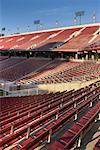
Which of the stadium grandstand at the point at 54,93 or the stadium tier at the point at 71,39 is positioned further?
the stadium tier at the point at 71,39

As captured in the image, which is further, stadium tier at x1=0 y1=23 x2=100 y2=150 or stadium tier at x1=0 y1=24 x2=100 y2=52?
stadium tier at x1=0 y1=24 x2=100 y2=52

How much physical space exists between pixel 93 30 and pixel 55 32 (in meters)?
8.83

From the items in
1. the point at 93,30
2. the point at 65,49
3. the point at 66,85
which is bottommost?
the point at 66,85

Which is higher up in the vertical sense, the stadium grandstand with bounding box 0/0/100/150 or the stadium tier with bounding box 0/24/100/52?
the stadium tier with bounding box 0/24/100/52

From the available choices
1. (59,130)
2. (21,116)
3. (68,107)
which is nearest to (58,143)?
(59,130)

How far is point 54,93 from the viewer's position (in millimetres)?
11453

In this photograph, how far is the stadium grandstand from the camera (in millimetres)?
4242

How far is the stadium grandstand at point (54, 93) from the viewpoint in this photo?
167 inches

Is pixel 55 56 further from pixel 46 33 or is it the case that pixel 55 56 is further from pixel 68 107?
pixel 68 107

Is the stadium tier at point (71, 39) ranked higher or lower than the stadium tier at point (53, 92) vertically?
higher

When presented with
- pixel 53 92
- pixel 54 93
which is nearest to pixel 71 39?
pixel 53 92

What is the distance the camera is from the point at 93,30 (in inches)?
1197

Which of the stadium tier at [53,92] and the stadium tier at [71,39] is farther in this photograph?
the stadium tier at [71,39]

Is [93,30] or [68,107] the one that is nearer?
[68,107]
